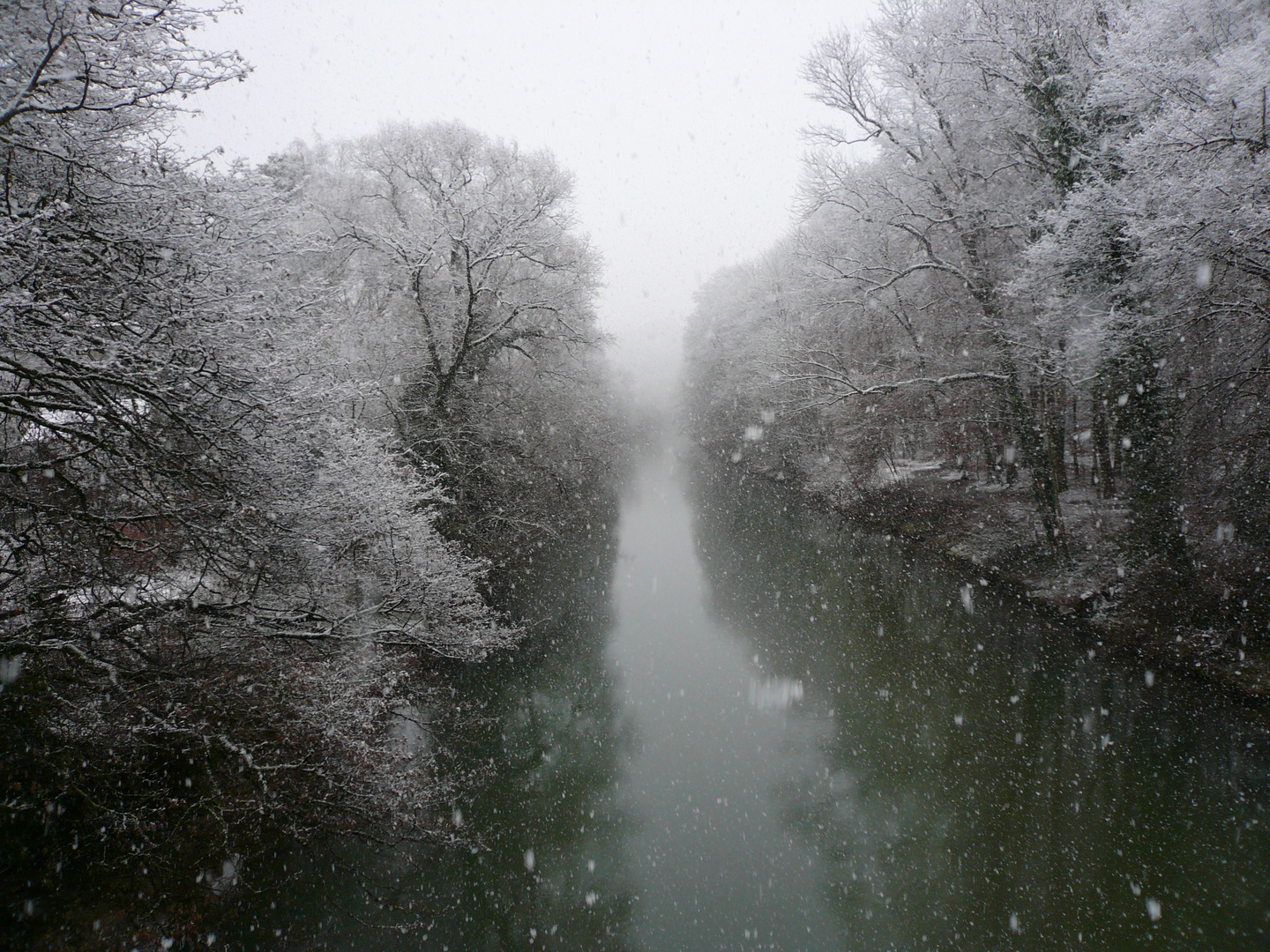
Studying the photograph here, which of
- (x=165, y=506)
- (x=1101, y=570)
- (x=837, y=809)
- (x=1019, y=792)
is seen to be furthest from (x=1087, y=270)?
(x=165, y=506)

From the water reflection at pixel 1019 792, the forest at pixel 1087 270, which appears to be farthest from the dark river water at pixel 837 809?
the forest at pixel 1087 270

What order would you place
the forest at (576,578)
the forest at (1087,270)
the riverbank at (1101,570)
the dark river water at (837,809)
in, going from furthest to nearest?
the riverbank at (1101,570) → the forest at (1087,270) → the dark river water at (837,809) → the forest at (576,578)

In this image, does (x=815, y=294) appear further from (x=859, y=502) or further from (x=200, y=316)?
(x=200, y=316)

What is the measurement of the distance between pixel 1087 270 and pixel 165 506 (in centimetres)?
1311

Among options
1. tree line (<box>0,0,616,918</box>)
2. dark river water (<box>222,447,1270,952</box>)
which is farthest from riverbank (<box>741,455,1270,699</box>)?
tree line (<box>0,0,616,918</box>)

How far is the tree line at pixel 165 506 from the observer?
12.8ft

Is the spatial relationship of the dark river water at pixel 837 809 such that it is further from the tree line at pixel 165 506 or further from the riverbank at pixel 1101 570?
the tree line at pixel 165 506

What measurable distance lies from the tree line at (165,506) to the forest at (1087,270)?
996 centimetres

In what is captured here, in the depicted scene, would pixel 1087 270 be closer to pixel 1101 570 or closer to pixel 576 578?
pixel 1101 570

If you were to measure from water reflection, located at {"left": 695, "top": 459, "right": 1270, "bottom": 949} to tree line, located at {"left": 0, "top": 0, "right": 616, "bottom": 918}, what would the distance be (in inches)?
226

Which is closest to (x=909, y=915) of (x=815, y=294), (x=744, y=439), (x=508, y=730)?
(x=508, y=730)

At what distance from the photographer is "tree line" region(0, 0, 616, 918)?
3.92m

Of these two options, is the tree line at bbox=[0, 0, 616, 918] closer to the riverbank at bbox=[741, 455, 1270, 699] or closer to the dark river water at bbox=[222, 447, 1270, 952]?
the dark river water at bbox=[222, 447, 1270, 952]

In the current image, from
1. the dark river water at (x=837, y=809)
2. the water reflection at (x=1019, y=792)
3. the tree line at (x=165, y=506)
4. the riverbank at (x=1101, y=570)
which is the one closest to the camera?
the tree line at (x=165, y=506)
